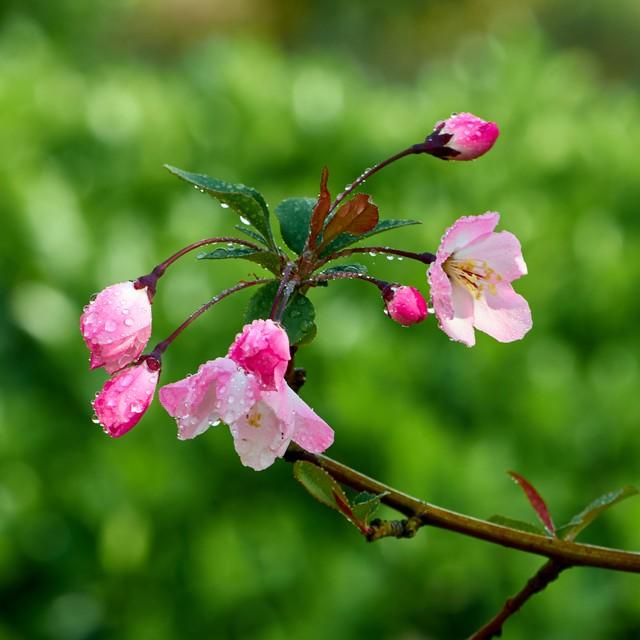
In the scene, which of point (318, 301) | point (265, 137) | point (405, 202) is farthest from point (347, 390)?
point (265, 137)

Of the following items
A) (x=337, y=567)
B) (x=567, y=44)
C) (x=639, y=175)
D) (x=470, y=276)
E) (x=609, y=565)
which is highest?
(x=470, y=276)

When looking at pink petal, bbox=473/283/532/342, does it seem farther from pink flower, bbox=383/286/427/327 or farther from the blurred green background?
the blurred green background

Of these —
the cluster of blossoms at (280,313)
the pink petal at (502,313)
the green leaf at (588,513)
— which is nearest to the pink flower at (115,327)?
the cluster of blossoms at (280,313)

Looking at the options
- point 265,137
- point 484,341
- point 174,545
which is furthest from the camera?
point 265,137

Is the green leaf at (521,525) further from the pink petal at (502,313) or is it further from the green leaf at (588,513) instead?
the pink petal at (502,313)

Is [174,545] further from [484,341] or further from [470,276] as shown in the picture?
[470,276]

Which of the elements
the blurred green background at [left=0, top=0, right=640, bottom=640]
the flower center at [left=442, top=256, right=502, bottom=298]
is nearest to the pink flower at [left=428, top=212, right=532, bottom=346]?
the flower center at [left=442, top=256, right=502, bottom=298]

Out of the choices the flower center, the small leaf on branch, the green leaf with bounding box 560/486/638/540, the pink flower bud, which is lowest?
the small leaf on branch
